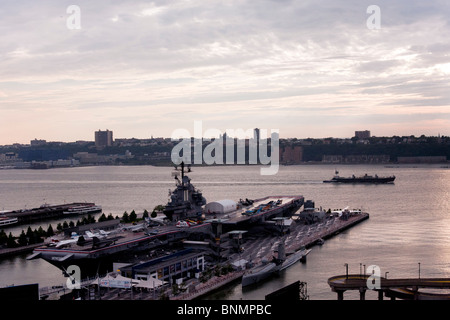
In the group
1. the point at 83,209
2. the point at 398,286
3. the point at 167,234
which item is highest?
the point at 167,234

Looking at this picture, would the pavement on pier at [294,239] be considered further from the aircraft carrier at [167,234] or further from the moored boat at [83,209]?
the moored boat at [83,209]

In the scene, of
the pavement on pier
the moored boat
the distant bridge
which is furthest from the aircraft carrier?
the moored boat

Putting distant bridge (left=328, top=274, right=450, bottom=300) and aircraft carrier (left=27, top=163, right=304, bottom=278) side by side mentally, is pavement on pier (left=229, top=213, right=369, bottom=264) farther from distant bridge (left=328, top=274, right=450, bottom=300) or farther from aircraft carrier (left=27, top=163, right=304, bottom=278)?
distant bridge (left=328, top=274, right=450, bottom=300)

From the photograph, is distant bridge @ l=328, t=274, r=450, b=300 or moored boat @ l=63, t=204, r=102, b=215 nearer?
distant bridge @ l=328, t=274, r=450, b=300

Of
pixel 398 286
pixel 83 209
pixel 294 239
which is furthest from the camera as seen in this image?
pixel 83 209

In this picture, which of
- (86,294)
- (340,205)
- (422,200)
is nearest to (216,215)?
(86,294)

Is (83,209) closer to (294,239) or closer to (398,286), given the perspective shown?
(294,239)

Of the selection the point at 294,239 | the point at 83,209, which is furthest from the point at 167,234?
the point at 83,209

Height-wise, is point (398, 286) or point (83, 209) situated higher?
point (398, 286)

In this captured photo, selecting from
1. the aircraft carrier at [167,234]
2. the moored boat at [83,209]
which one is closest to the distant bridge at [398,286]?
the aircraft carrier at [167,234]

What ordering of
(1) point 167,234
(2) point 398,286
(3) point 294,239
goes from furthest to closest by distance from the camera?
1. (3) point 294,239
2. (1) point 167,234
3. (2) point 398,286

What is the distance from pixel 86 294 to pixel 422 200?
43.3 meters

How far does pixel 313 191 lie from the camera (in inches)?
2682
